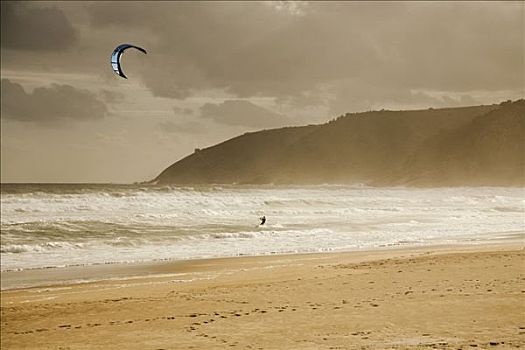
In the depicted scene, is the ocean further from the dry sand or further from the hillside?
the hillside

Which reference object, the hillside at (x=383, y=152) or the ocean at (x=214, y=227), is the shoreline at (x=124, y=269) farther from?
the hillside at (x=383, y=152)

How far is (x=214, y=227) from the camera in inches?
998

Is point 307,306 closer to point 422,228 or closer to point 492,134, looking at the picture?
point 422,228

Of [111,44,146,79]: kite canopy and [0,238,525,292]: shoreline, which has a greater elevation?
[111,44,146,79]: kite canopy

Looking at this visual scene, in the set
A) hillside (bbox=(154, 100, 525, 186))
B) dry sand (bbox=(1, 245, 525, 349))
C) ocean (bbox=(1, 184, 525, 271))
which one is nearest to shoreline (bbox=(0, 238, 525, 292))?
ocean (bbox=(1, 184, 525, 271))

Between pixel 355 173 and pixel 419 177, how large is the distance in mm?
35672

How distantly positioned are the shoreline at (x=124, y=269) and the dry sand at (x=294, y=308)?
2.37 ft

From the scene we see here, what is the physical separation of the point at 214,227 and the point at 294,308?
16.4m

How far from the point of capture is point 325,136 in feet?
502

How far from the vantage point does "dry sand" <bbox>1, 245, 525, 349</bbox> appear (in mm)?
7273

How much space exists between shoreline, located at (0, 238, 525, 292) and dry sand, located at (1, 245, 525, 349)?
2.37ft

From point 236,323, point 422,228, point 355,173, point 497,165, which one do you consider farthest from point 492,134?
point 236,323

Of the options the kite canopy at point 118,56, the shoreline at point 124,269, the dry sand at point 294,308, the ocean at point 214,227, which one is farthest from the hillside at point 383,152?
the kite canopy at point 118,56

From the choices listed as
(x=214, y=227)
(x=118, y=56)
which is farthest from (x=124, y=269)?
(x=214, y=227)
